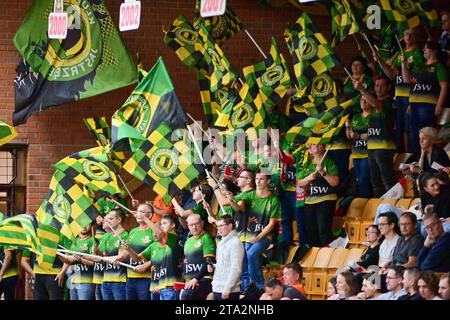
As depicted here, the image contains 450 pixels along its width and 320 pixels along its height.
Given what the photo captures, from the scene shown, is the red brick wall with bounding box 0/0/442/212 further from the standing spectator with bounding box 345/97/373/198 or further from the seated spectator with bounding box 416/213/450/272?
the seated spectator with bounding box 416/213/450/272

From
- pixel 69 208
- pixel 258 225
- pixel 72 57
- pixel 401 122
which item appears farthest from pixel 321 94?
pixel 72 57

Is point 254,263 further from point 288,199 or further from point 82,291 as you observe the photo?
point 82,291

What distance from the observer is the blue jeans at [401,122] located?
17.0 metres

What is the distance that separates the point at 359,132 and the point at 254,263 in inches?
87.1

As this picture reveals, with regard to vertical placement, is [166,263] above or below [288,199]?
below

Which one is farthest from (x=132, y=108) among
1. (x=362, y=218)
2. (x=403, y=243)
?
(x=403, y=243)

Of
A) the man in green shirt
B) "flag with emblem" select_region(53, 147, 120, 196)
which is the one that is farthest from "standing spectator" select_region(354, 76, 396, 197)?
"flag with emblem" select_region(53, 147, 120, 196)

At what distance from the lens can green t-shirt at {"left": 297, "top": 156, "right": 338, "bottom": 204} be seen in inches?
645

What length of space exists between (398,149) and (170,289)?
3.46 m

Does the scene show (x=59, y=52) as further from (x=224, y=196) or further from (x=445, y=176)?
(x=445, y=176)

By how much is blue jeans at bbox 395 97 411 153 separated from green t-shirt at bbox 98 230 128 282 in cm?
391

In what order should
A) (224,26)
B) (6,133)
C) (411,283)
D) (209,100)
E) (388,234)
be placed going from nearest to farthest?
1. (411,283)
2. (388,234)
3. (209,100)
4. (224,26)
5. (6,133)

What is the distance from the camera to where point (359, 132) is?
17016 millimetres

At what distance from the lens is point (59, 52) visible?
2031 cm
